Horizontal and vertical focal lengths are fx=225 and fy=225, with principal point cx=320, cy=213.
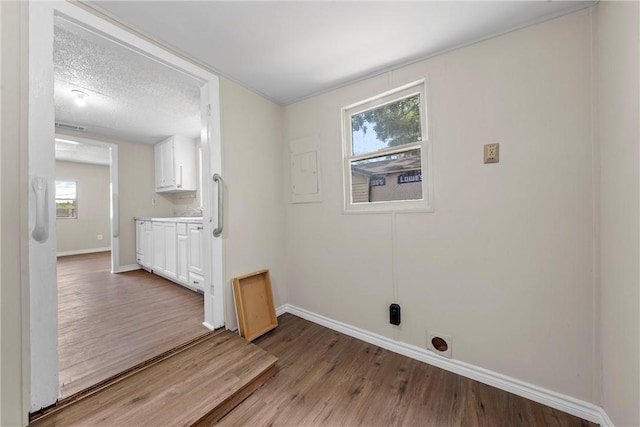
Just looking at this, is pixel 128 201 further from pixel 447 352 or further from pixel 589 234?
pixel 589 234

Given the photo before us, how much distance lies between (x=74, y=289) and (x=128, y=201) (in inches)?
60.4

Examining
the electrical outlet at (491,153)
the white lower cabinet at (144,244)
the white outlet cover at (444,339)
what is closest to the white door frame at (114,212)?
the white lower cabinet at (144,244)

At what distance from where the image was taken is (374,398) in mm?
1317

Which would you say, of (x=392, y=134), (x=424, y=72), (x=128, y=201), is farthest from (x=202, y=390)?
(x=128, y=201)

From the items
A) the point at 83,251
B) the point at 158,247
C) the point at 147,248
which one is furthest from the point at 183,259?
the point at 83,251

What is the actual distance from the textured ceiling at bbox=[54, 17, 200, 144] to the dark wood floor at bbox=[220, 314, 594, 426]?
90.1 inches

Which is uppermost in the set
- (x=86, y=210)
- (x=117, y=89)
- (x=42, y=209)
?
(x=117, y=89)

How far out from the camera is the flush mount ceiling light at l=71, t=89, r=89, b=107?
2273 mm

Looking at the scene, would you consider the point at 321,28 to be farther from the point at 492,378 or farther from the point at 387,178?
the point at 492,378

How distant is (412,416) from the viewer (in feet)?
3.94

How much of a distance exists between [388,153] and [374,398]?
5.45 ft

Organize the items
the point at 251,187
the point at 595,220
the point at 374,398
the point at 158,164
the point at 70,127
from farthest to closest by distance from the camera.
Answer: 1. the point at 158,164
2. the point at 70,127
3. the point at 251,187
4. the point at 374,398
5. the point at 595,220

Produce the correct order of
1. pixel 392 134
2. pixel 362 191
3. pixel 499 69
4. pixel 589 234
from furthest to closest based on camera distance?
pixel 362 191
pixel 392 134
pixel 499 69
pixel 589 234

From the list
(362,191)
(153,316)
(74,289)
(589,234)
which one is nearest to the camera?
(589,234)
